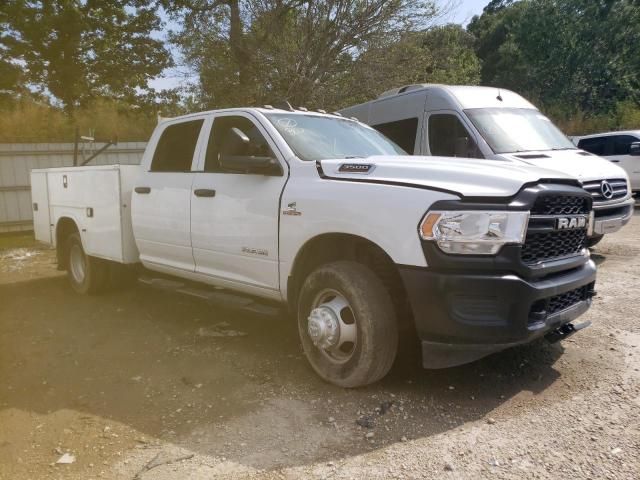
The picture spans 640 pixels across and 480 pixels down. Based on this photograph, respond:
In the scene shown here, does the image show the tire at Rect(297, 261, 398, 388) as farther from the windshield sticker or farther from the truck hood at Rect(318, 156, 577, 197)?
the windshield sticker

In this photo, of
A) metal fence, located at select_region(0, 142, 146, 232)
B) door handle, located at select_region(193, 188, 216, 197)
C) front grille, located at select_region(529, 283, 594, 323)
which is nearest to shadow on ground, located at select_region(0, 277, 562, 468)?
front grille, located at select_region(529, 283, 594, 323)

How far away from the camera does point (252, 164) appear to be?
4180 mm

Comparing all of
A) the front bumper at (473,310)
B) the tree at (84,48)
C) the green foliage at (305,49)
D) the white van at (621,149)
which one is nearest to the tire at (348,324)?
the front bumper at (473,310)

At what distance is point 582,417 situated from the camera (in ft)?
11.0

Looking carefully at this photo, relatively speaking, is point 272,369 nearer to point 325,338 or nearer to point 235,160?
point 325,338

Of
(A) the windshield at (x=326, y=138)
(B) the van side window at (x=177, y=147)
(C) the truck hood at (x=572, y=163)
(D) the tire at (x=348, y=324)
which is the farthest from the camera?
(C) the truck hood at (x=572, y=163)

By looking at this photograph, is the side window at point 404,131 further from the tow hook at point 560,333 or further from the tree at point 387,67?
the tow hook at point 560,333

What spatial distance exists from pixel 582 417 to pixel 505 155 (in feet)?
13.9

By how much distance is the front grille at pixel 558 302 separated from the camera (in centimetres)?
335

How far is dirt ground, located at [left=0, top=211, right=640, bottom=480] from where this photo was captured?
2953 millimetres

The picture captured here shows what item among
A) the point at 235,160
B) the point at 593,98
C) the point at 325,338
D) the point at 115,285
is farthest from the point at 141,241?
the point at 593,98

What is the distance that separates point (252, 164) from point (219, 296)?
4.21 ft

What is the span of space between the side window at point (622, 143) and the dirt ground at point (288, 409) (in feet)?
32.9

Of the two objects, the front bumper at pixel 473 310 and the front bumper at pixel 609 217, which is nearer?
the front bumper at pixel 473 310
